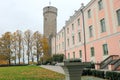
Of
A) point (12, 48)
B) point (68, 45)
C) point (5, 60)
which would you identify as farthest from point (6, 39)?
point (68, 45)

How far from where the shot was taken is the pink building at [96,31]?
19219 mm

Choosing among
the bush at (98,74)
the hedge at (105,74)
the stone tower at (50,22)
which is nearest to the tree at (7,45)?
the stone tower at (50,22)

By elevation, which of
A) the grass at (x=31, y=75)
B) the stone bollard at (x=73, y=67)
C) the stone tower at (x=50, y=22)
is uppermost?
the stone tower at (x=50, y=22)

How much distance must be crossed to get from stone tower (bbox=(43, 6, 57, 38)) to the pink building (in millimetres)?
21521

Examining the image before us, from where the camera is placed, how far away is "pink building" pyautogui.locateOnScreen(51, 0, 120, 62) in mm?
19219

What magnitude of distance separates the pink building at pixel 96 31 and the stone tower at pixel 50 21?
2152 cm

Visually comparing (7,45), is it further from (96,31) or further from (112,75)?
(112,75)

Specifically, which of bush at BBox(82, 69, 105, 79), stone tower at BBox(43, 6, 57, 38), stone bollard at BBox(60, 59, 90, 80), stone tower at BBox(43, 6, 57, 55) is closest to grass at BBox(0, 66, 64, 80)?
bush at BBox(82, 69, 105, 79)

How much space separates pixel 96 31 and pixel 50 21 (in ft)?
111

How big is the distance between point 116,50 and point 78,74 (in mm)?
14564

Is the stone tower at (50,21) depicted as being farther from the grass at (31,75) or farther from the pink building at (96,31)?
the grass at (31,75)

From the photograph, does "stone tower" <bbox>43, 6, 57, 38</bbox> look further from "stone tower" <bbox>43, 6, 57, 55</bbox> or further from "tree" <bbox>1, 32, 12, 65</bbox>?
"tree" <bbox>1, 32, 12, 65</bbox>

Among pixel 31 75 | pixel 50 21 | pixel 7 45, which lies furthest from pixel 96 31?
pixel 7 45

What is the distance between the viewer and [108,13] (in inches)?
805
